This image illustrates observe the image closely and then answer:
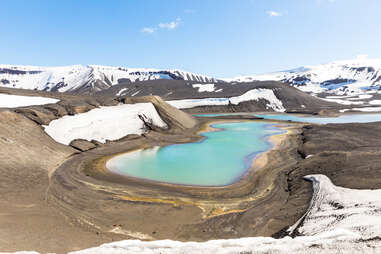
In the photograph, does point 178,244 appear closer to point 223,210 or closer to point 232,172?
point 223,210

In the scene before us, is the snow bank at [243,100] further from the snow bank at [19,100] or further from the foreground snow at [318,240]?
the foreground snow at [318,240]

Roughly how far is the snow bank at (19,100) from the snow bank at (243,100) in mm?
40043

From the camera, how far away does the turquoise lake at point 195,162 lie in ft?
45.9

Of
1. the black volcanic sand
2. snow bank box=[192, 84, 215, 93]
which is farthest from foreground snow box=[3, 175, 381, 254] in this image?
snow bank box=[192, 84, 215, 93]

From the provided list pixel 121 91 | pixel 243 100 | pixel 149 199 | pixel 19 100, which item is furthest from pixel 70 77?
pixel 149 199

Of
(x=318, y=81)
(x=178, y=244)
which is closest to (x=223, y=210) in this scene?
(x=178, y=244)

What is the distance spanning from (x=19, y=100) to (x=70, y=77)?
14806 centimetres

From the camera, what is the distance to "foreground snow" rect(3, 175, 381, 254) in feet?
12.6

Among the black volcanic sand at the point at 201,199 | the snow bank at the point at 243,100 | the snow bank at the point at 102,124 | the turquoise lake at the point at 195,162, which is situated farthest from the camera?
the snow bank at the point at 243,100

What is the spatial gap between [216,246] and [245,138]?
23.4 meters

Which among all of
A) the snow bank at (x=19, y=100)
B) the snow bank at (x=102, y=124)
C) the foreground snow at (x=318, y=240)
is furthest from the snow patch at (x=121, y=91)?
the foreground snow at (x=318, y=240)

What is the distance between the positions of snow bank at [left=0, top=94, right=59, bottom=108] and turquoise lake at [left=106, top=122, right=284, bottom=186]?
16785 millimetres

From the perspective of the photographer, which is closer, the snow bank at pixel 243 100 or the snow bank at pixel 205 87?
the snow bank at pixel 243 100

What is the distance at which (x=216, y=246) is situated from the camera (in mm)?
4367
